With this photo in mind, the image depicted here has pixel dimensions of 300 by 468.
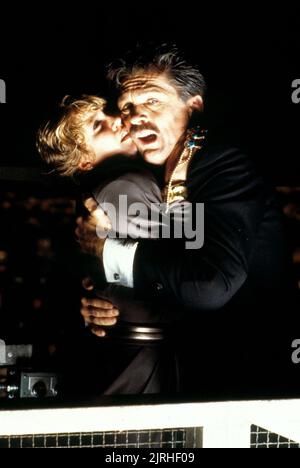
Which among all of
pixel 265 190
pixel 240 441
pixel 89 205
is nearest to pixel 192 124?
pixel 265 190

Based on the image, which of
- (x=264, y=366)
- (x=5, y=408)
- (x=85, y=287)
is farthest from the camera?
(x=264, y=366)

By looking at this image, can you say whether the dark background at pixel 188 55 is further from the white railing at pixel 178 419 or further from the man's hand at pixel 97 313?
the white railing at pixel 178 419

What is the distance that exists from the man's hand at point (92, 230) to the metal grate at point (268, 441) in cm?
119

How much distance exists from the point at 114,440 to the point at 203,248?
1050 mm

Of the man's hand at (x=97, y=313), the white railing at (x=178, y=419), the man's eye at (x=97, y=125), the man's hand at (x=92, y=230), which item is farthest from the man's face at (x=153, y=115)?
the white railing at (x=178, y=419)

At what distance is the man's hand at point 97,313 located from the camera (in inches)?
102

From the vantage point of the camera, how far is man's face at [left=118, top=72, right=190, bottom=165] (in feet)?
8.68

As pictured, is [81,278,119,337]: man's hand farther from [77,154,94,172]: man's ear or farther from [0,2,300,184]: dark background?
[0,2,300,184]: dark background

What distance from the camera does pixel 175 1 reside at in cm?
270

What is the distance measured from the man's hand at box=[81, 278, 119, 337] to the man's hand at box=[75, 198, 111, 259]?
162 mm

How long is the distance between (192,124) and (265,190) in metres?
0.52

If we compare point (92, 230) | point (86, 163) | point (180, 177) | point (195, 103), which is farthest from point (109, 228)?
point (195, 103)

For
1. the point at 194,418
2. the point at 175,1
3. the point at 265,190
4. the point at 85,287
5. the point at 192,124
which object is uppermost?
the point at 175,1
